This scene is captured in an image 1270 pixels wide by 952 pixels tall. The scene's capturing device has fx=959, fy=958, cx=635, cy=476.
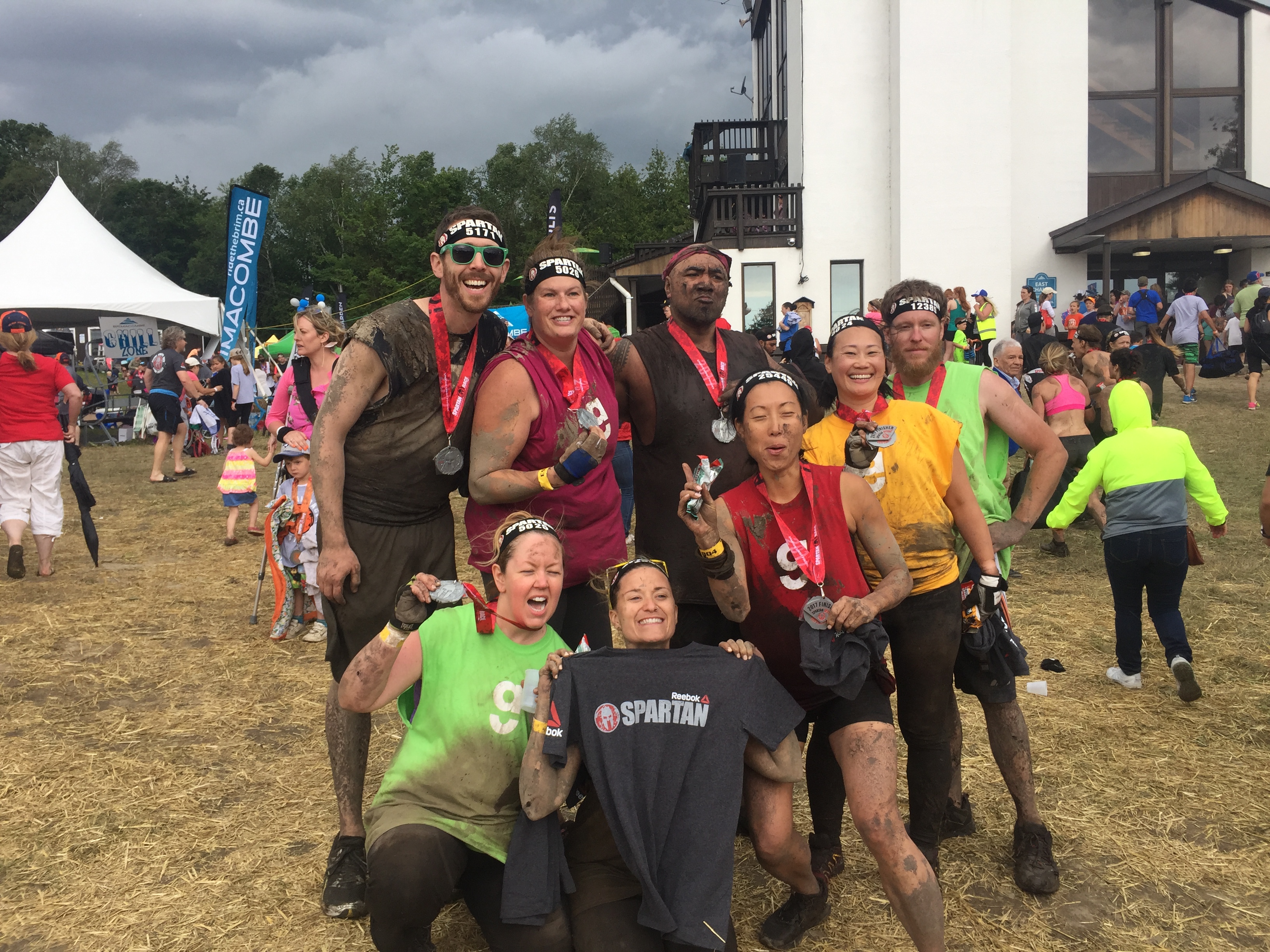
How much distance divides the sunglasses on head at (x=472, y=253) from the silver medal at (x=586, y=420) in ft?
2.42

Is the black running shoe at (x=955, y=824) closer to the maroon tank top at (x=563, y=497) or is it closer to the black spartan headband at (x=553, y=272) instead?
the maroon tank top at (x=563, y=497)

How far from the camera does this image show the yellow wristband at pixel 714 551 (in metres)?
2.88

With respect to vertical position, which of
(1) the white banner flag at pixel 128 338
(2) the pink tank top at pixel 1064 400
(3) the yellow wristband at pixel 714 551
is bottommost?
(3) the yellow wristband at pixel 714 551

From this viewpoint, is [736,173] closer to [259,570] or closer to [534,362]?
[259,570]

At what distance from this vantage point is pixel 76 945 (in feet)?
11.2

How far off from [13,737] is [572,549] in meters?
3.91

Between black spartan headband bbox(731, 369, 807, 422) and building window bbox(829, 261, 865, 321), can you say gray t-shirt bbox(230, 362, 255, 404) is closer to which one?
building window bbox(829, 261, 865, 321)

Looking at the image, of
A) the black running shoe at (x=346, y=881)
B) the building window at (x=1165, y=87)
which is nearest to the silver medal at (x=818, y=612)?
the black running shoe at (x=346, y=881)

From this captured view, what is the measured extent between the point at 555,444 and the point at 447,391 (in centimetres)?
48

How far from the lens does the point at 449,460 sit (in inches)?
142

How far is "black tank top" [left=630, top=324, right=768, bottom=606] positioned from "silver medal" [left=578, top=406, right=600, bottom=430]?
0.68m

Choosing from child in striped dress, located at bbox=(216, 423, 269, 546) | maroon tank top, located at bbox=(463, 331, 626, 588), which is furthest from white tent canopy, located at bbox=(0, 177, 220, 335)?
maroon tank top, located at bbox=(463, 331, 626, 588)

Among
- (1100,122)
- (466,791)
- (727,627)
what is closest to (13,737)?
(466,791)

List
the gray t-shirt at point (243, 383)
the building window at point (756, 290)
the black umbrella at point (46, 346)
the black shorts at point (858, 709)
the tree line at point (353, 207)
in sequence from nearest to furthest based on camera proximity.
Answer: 1. the black shorts at point (858, 709)
2. the black umbrella at point (46, 346)
3. the gray t-shirt at point (243, 383)
4. the building window at point (756, 290)
5. the tree line at point (353, 207)
